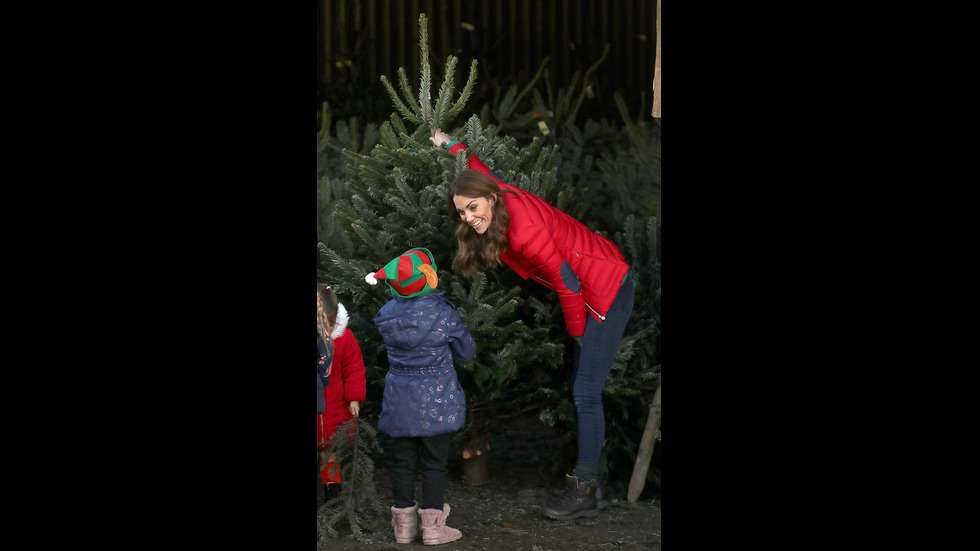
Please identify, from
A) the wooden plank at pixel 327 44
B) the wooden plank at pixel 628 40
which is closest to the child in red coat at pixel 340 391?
the wooden plank at pixel 327 44

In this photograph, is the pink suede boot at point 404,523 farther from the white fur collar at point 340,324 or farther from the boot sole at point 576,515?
the white fur collar at point 340,324

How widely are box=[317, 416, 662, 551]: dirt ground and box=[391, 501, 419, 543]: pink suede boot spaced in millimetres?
35

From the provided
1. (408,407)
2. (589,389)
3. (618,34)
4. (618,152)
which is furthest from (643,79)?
(408,407)

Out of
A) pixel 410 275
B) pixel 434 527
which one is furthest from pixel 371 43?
pixel 434 527

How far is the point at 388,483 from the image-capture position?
4.91 m

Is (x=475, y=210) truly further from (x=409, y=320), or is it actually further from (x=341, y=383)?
(x=341, y=383)

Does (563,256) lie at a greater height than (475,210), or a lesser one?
lesser

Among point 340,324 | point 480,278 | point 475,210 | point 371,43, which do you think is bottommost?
point 340,324

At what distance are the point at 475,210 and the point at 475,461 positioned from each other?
1.63 meters

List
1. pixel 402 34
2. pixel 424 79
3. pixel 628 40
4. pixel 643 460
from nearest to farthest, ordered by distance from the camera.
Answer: pixel 424 79, pixel 643 460, pixel 402 34, pixel 628 40

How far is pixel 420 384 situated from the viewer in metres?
3.94

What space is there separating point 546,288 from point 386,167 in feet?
3.42

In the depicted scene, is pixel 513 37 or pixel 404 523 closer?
pixel 404 523

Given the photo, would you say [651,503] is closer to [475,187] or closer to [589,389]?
[589,389]
